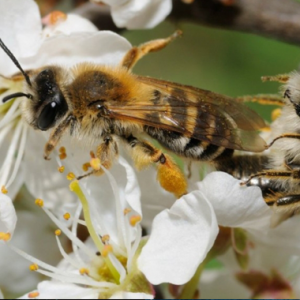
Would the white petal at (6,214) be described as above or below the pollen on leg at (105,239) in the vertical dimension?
above

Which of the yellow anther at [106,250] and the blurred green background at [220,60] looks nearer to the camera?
the yellow anther at [106,250]

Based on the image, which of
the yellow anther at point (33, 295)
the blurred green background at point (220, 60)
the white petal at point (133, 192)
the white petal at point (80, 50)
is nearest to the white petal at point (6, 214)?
the yellow anther at point (33, 295)

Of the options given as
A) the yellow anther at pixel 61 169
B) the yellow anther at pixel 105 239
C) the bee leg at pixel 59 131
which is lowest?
the yellow anther at pixel 105 239

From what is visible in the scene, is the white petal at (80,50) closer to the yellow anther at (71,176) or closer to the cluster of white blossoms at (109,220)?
the cluster of white blossoms at (109,220)

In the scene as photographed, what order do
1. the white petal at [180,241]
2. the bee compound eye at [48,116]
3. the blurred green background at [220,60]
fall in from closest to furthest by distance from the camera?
the white petal at [180,241] < the bee compound eye at [48,116] < the blurred green background at [220,60]

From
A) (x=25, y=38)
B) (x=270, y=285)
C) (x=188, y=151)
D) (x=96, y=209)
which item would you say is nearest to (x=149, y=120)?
(x=188, y=151)

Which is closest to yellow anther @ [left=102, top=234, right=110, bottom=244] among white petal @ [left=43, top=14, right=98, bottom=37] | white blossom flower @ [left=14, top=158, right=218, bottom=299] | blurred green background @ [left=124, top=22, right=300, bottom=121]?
white blossom flower @ [left=14, top=158, right=218, bottom=299]
